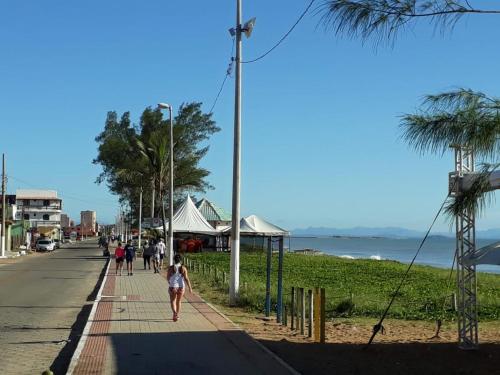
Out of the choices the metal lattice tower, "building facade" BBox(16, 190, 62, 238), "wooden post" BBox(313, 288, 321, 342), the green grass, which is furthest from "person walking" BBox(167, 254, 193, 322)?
"building facade" BBox(16, 190, 62, 238)

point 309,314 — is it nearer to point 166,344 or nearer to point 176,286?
point 176,286

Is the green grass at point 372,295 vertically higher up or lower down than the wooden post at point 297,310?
lower down

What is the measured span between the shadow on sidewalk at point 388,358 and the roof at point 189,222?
4174 centimetres

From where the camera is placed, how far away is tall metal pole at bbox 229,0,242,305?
18.3 metres

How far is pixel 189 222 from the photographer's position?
54688mm

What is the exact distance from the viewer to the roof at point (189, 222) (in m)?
53.6

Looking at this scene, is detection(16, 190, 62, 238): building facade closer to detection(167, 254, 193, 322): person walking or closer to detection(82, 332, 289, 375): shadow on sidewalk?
detection(167, 254, 193, 322): person walking

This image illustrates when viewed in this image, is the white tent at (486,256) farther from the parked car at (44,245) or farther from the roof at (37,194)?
the roof at (37,194)

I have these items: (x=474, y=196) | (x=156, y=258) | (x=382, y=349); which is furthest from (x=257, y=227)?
(x=474, y=196)

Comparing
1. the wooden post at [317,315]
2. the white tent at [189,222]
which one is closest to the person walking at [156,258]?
the white tent at [189,222]

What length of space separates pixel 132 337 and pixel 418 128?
21.8 ft

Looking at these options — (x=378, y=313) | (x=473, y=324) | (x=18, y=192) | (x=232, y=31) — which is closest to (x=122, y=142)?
(x=232, y=31)

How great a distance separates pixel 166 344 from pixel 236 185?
8.26 m

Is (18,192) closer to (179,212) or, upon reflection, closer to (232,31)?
(179,212)
